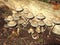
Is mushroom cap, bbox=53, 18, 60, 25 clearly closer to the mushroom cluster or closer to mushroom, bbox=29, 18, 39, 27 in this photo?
the mushroom cluster

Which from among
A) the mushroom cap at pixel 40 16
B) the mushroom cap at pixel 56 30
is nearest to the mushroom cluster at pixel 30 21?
the mushroom cap at pixel 40 16

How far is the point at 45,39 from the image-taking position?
4.65 m

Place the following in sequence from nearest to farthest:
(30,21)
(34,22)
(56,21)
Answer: (56,21) → (34,22) → (30,21)

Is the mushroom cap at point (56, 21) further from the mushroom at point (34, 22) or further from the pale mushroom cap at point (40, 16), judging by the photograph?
the mushroom at point (34, 22)

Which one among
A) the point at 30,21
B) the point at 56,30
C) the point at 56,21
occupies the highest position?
the point at 56,21

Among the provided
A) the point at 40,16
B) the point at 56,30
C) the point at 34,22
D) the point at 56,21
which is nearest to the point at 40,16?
the point at 40,16

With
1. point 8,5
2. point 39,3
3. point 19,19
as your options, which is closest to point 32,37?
point 19,19

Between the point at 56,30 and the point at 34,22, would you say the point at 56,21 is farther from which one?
the point at 34,22

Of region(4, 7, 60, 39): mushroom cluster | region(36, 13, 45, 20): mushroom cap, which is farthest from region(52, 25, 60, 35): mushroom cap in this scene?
region(36, 13, 45, 20): mushroom cap

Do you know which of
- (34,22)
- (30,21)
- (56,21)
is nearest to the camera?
(56,21)

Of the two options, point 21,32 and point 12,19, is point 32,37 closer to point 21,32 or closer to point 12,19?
point 21,32

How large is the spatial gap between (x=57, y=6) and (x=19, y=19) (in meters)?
1.20

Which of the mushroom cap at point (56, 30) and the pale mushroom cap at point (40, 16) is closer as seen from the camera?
the mushroom cap at point (56, 30)

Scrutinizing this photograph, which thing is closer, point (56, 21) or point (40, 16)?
point (56, 21)
